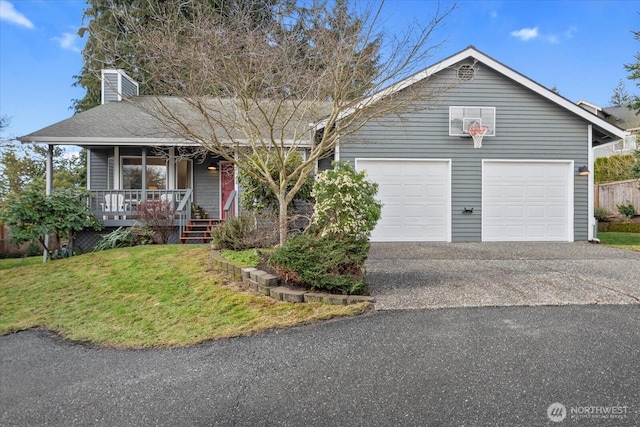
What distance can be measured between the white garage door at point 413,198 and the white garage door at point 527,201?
1192mm

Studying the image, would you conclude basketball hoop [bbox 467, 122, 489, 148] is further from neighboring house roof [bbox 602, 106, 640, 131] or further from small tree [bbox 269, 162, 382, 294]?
neighboring house roof [bbox 602, 106, 640, 131]

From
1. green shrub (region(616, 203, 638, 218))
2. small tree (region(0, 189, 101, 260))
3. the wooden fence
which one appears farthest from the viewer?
the wooden fence

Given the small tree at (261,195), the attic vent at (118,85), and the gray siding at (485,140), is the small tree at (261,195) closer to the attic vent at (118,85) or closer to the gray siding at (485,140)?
the gray siding at (485,140)

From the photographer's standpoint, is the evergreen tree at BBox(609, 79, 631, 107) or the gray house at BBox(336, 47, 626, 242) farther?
the evergreen tree at BBox(609, 79, 631, 107)

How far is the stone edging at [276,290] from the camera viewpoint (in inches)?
181

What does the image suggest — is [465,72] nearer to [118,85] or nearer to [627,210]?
[118,85]

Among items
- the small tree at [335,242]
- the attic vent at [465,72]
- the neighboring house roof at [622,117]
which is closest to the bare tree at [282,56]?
the small tree at [335,242]

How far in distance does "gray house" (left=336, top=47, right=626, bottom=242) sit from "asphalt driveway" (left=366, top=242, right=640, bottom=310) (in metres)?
1.24

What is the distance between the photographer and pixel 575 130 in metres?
10.4

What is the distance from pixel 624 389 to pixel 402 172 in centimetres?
804

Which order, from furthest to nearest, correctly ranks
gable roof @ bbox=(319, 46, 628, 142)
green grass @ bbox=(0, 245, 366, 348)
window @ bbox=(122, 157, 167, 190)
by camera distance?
window @ bbox=(122, 157, 167, 190) < gable roof @ bbox=(319, 46, 628, 142) < green grass @ bbox=(0, 245, 366, 348)

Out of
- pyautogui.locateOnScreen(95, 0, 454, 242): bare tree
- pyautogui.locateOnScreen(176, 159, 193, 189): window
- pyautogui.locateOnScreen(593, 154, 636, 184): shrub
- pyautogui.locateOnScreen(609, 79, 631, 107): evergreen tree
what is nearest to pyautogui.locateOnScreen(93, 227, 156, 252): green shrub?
pyautogui.locateOnScreen(176, 159, 193, 189): window

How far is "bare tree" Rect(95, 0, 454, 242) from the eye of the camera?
560cm

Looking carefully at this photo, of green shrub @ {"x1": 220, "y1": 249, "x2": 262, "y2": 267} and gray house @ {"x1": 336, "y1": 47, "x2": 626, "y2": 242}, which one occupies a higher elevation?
gray house @ {"x1": 336, "y1": 47, "x2": 626, "y2": 242}
